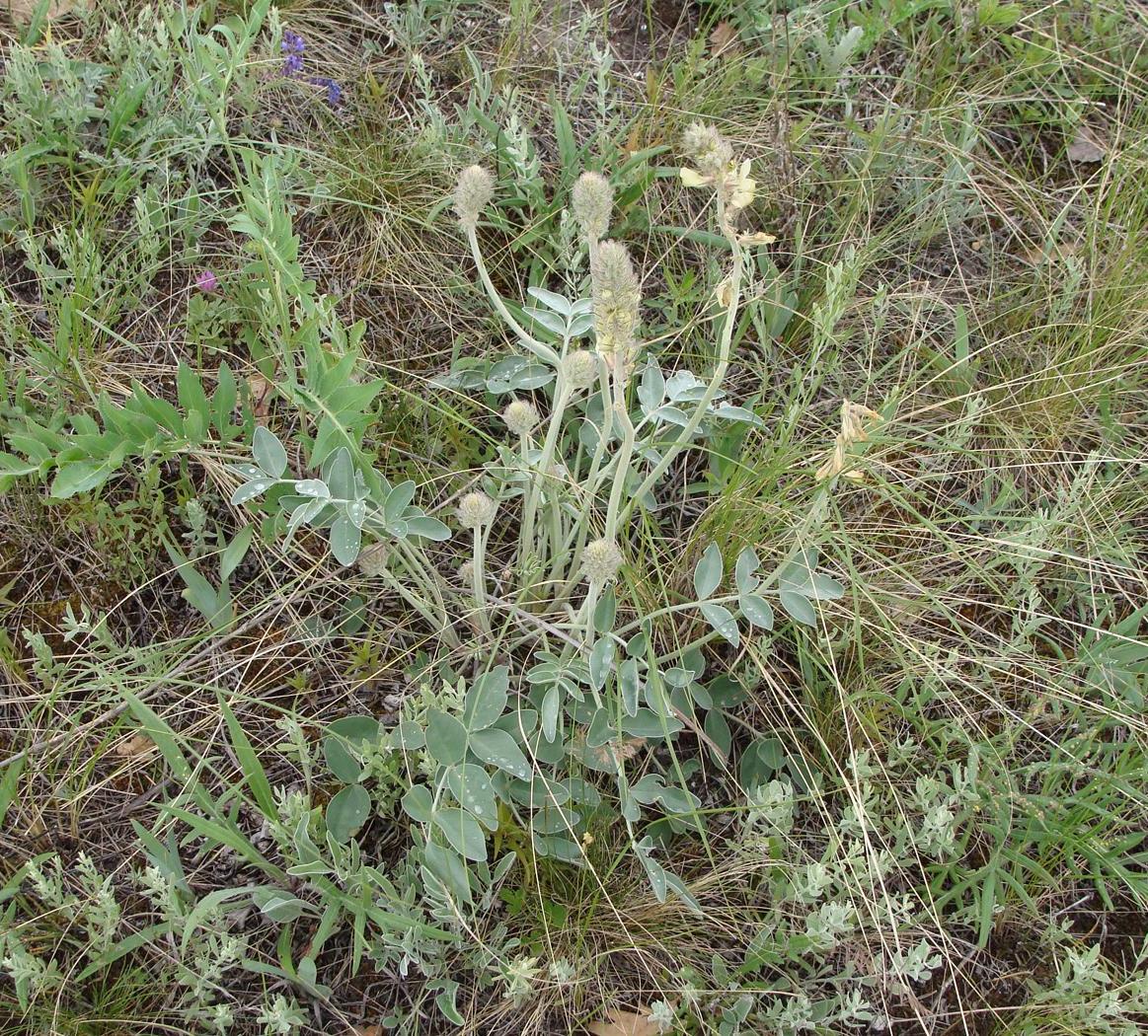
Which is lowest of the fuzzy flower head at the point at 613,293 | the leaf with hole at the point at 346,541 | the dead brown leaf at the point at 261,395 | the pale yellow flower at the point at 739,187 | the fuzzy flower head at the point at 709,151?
the dead brown leaf at the point at 261,395

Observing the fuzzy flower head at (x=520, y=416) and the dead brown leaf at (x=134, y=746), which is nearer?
the fuzzy flower head at (x=520, y=416)

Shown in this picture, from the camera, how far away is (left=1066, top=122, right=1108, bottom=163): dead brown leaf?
10.0ft

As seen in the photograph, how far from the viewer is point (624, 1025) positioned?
185 centimetres

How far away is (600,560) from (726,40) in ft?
6.73

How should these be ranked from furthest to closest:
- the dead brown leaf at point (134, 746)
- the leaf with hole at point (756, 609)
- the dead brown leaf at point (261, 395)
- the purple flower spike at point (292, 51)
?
the purple flower spike at point (292, 51) → the dead brown leaf at point (261, 395) → the dead brown leaf at point (134, 746) → the leaf with hole at point (756, 609)

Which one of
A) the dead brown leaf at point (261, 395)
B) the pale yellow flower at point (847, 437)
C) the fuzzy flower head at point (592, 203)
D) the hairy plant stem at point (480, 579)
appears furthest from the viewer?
the dead brown leaf at point (261, 395)

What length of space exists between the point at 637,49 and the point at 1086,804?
7.79 feet

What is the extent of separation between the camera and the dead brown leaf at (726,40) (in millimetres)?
3016

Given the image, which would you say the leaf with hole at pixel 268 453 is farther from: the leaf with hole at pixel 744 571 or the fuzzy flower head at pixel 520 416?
the leaf with hole at pixel 744 571

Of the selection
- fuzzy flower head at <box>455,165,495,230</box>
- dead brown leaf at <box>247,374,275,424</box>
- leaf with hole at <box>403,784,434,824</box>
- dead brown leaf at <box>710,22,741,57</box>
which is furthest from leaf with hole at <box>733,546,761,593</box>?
dead brown leaf at <box>710,22,741,57</box>

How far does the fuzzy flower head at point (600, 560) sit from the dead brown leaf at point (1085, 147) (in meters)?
2.29


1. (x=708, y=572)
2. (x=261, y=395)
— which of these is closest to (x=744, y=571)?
Result: (x=708, y=572)

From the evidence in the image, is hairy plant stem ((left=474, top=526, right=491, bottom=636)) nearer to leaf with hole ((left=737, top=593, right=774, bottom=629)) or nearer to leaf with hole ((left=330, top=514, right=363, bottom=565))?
leaf with hole ((left=330, top=514, right=363, bottom=565))

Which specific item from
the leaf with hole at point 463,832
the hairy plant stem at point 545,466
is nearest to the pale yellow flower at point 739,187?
the hairy plant stem at point 545,466
